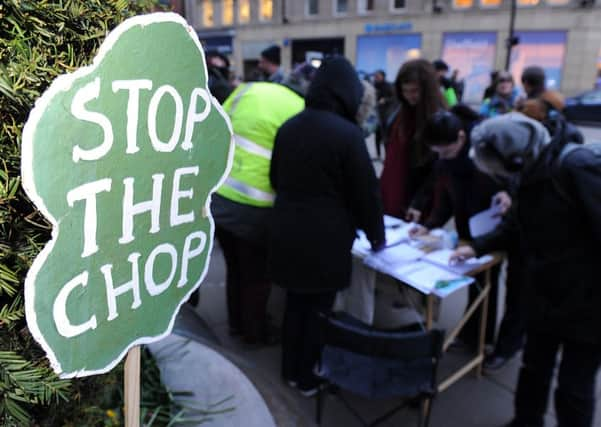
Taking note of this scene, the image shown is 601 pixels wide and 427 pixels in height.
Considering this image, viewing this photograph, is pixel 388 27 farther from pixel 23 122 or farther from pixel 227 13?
pixel 23 122

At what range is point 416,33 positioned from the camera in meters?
21.1

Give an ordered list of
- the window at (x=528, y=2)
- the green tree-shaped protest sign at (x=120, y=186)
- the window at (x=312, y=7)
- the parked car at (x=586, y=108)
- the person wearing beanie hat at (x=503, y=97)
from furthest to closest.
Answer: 1. the window at (x=312, y=7)
2. the window at (x=528, y=2)
3. the parked car at (x=586, y=108)
4. the person wearing beanie hat at (x=503, y=97)
5. the green tree-shaped protest sign at (x=120, y=186)

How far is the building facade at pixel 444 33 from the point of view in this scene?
18500 millimetres

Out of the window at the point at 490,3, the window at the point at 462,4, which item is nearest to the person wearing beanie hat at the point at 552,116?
the window at the point at 490,3

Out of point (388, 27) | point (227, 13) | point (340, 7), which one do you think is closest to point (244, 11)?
point (227, 13)

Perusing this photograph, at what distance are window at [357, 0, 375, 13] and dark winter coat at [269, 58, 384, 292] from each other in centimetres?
2156

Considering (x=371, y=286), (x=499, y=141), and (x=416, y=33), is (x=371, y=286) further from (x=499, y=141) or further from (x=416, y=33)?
(x=416, y=33)

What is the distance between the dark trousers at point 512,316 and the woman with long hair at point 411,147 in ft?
2.29

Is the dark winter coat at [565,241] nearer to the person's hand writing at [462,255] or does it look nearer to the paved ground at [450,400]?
the person's hand writing at [462,255]

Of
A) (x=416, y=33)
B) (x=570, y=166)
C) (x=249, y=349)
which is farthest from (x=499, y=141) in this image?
(x=416, y=33)

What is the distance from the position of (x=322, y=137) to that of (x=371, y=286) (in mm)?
970

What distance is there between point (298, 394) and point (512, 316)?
1402 millimetres

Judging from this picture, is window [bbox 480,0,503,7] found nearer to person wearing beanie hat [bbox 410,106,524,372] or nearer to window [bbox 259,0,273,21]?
window [bbox 259,0,273,21]

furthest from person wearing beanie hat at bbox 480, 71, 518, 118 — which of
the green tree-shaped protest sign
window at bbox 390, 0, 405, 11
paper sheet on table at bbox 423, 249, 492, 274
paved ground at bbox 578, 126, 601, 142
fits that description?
window at bbox 390, 0, 405, 11
